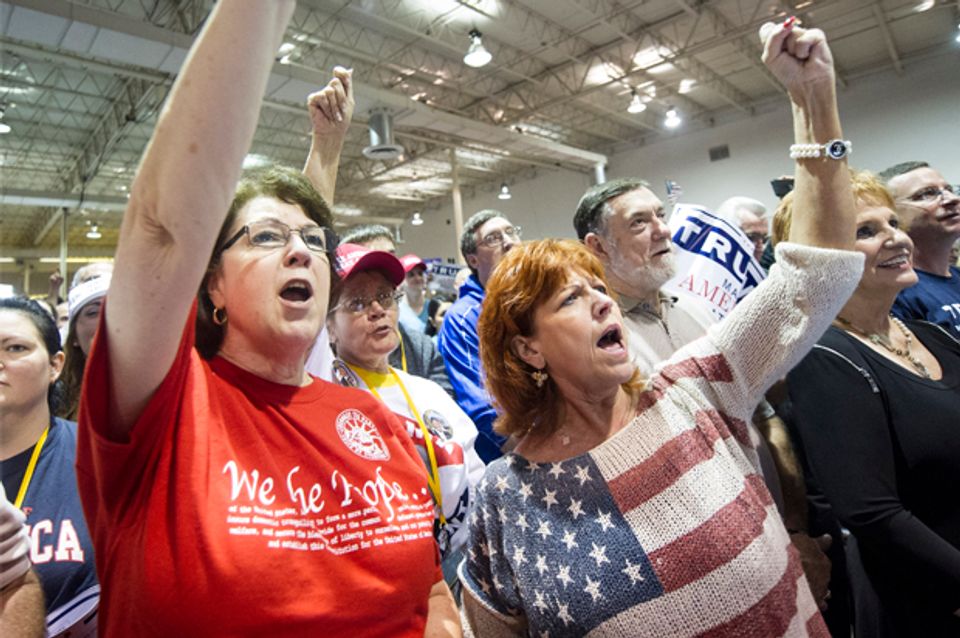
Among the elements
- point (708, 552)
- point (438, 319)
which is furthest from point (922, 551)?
point (438, 319)

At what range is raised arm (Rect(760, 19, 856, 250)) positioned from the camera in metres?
1.18

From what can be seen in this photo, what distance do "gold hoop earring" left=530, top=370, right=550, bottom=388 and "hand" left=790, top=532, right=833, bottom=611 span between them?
91 cm

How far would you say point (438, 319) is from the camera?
216 inches

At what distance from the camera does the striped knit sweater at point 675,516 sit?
982 mm

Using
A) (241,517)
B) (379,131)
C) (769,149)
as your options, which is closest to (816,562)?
(241,517)

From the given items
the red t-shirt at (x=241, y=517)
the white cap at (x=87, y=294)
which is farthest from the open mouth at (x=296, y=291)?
the white cap at (x=87, y=294)

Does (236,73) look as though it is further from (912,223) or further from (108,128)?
(108,128)

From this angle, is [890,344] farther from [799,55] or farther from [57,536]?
[57,536]

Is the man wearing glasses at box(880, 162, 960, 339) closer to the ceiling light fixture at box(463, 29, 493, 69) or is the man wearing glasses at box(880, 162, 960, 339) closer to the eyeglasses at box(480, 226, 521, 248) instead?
the eyeglasses at box(480, 226, 521, 248)

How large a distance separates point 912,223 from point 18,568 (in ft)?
10.3

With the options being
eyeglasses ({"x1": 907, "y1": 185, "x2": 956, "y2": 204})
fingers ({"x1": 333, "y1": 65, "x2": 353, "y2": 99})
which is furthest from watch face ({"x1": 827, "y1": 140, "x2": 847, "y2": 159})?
eyeglasses ({"x1": 907, "y1": 185, "x2": 956, "y2": 204})

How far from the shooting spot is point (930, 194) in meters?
2.31

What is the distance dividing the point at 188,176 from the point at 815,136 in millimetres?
1290

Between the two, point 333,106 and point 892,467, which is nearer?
point 892,467
